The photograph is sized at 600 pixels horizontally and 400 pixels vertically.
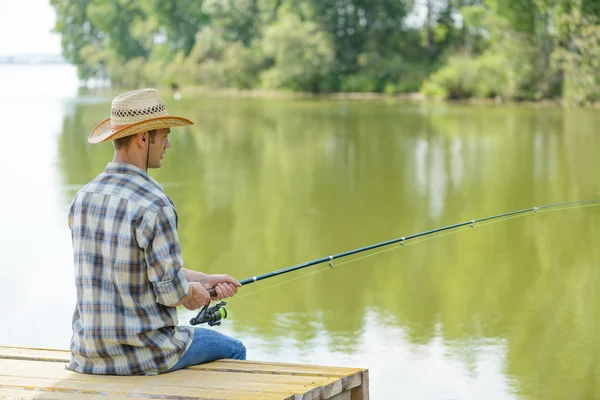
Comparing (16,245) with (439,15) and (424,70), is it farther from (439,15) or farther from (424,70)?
(439,15)

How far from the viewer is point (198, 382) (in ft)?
10.4

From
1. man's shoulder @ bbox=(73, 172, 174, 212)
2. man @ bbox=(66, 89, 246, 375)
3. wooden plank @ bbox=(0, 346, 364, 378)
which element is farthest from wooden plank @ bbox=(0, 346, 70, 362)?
man's shoulder @ bbox=(73, 172, 174, 212)

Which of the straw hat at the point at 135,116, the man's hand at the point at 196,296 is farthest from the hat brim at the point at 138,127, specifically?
Result: the man's hand at the point at 196,296

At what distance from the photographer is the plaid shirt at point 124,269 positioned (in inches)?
120

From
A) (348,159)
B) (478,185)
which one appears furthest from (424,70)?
(478,185)

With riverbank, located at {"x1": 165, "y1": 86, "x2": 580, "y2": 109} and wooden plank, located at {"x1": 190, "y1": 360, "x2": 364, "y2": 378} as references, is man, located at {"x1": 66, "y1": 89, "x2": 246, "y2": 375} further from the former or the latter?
riverbank, located at {"x1": 165, "y1": 86, "x2": 580, "y2": 109}

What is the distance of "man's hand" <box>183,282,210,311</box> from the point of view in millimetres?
3175

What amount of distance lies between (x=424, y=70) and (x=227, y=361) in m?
39.9

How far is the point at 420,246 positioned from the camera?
26.8 feet

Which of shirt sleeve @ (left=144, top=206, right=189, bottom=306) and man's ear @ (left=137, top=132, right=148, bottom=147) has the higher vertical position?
man's ear @ (left=137, top=132, right=148, bottom=147)

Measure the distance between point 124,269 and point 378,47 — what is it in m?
43.6

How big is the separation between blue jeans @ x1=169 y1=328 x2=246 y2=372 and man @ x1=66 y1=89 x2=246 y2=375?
2.3 inches

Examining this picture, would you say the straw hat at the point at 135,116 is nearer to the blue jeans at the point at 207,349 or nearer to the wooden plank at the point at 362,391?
the blue jeans at the point at 207,349

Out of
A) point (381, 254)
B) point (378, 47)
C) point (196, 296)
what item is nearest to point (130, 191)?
point (196, 296)
